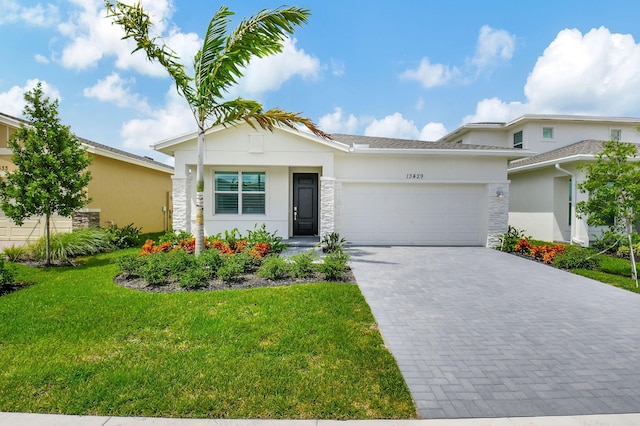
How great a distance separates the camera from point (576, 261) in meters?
9.00

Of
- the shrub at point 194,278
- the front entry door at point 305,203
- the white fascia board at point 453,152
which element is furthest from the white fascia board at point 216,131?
the shrub at point 194,278

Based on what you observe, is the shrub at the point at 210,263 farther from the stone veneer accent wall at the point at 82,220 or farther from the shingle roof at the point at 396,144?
the stone veneer accent wall at the point at 82,220

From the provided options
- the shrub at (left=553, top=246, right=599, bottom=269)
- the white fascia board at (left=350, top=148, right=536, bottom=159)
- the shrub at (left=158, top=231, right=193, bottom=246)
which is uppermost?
the white fascia board at (left=350, top=148, right=536, bottom=159)

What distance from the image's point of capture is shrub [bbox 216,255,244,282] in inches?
269

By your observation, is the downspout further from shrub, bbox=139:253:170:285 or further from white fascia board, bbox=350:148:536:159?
shrub, bbox=139:253:170:285

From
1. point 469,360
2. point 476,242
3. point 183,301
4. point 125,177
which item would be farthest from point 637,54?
point 125,177

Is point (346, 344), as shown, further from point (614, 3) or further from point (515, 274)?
point (614, 3)

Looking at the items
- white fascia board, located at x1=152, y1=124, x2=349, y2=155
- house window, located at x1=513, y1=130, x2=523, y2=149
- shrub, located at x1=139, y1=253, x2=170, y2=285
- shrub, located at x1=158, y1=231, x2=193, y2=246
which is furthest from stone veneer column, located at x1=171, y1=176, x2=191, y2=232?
house window, located at x1=513, y1=130, x2=523, y2=149

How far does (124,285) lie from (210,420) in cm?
524

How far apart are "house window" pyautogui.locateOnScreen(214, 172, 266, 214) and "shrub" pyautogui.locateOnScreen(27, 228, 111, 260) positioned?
13.3 feet

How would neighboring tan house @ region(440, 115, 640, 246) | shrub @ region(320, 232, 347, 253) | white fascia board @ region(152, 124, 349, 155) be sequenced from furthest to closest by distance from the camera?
neighboring tan house @ region(440, 115, 640, 246)
white fascia board @ region(152, 124, 349, 155)
shrub @ region(320, 232, 347, 253)

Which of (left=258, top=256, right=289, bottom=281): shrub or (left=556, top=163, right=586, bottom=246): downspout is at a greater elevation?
(left=556, top=163, right=586, bottom=246): downspout

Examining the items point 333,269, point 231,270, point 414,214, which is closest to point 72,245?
point 231,270

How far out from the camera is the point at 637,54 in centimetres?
1109
